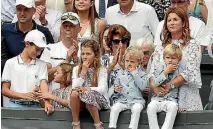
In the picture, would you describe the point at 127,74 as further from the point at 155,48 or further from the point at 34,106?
the point at 34,106

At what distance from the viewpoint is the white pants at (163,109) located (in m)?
8.02

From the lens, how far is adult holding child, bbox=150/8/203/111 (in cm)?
826

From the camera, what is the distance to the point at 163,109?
8.11m

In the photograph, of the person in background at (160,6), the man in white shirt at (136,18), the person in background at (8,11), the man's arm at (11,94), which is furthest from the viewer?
the person in background at (8,11)

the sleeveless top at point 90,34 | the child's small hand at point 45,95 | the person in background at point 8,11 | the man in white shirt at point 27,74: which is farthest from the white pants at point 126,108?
the person in background at point 8,11

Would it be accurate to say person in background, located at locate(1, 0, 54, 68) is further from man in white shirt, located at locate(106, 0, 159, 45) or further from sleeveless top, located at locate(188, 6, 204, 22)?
sleeveless top, located at locate(188, 6, 204, 22)

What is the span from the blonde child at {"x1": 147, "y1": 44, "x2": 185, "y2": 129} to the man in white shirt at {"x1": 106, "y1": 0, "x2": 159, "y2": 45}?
1.43 meters

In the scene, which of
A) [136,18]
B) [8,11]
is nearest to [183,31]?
[136,18]

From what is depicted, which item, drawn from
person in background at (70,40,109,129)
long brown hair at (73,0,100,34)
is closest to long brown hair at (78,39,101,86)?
person in background at (70,40,109,129)

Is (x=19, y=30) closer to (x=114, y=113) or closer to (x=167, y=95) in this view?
(x=114, y=113)

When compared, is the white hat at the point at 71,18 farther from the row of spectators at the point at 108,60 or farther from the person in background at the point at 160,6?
the person in background at the point at 160,6

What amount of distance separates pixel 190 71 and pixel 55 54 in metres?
1.74

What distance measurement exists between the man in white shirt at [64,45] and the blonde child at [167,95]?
122 centimetres

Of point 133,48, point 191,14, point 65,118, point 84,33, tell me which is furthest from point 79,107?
point 191,14
